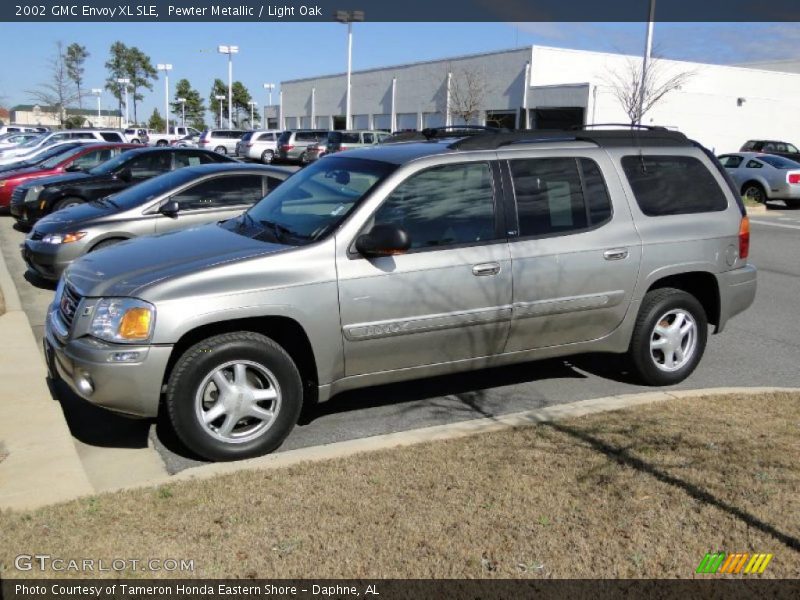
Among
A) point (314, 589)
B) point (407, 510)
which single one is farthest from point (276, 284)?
point (314, 589)

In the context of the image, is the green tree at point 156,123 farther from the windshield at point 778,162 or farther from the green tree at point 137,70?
the windshield at point 778,162

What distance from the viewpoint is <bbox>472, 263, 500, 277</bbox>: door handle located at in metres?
5.09

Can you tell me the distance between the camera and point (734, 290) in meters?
6.23

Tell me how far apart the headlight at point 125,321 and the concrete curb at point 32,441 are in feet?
2.37

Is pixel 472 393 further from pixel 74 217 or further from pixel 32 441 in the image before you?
pixel 74 217

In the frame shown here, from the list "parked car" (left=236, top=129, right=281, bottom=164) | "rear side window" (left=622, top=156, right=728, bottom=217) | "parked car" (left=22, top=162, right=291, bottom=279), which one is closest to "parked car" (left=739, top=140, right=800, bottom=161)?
"parked car" (left=236, top=129, right=281, bottom=164)

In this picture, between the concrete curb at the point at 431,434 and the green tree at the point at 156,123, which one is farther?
the green tree at the point at 156,123

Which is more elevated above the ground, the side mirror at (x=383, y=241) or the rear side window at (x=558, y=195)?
the rear side window at (x=558, y=195)

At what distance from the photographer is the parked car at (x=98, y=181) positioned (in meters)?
12.9

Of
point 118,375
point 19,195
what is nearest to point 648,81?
point 19,195

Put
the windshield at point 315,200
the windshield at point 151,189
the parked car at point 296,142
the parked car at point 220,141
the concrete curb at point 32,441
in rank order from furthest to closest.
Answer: the parked car at point 220,141 → the parked car at point 296,142 → the windshield at point 151,189 → the windshield at point 315,200 → the concrete curb at point 32,441

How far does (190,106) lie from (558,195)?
311ft

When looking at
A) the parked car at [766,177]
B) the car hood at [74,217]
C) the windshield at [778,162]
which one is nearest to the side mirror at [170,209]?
the car hood at [74,217]

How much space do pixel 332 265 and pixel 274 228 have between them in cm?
75
